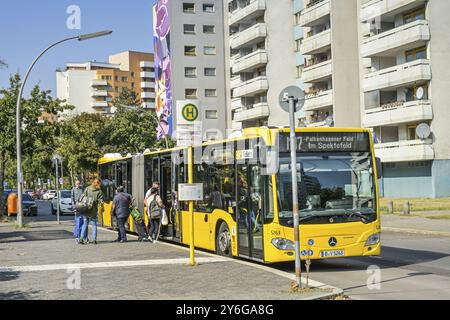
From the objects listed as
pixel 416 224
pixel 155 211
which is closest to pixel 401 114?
pixel 416 224

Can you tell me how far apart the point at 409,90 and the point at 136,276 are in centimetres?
3725

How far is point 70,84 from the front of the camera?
152m

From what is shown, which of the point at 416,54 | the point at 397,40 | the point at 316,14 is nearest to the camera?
the point at 397,40

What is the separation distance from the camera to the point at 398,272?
12695mm

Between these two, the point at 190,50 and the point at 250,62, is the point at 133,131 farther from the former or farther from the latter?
the point at 190,50

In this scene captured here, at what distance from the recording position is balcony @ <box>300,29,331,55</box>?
2034 inches

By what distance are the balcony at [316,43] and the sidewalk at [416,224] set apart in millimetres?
23978

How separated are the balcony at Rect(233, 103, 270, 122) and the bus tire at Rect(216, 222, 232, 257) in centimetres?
4930

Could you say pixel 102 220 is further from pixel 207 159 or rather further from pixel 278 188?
pixel 278 188

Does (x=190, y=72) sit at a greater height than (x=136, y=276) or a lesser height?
greater

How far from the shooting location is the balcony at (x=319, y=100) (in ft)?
169

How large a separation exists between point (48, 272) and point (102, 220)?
15752 mm

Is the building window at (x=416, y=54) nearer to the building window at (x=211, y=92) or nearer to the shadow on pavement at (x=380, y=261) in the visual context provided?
the shadow on pavement at (x=380, y=261)
